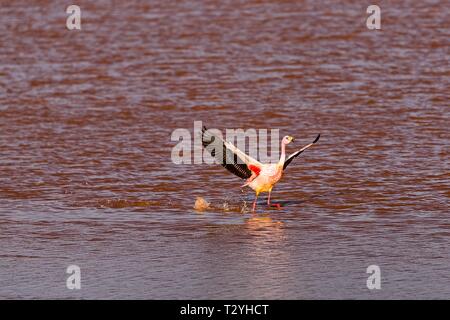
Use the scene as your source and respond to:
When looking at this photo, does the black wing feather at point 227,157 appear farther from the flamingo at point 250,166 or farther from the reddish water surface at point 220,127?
the reddish water surface at point 220,127

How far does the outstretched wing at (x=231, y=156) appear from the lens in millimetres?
13883

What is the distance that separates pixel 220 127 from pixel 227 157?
3.96 m

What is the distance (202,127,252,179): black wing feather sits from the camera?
13938mm

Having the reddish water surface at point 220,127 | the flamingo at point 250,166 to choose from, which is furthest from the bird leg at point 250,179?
the reddish water surface at point 220,127

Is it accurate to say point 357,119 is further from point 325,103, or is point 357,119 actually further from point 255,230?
point 255,230

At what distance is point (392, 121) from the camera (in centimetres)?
1827

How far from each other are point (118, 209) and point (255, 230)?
6.40 feet

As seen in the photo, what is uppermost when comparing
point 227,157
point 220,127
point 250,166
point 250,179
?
point 220,127

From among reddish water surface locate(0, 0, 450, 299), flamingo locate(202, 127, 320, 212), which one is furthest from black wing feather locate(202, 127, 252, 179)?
reddish water surface locate(0, 0, 450, 299)

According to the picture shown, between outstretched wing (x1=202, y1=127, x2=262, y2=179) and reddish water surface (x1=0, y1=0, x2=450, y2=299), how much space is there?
45 centimetres

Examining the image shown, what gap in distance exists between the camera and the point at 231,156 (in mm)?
14234

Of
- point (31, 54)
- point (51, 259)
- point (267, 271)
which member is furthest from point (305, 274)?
point (31, 54)

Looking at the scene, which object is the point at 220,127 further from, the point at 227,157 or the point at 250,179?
the point at 227,157

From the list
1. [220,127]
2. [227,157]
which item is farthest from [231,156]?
[220,127]
